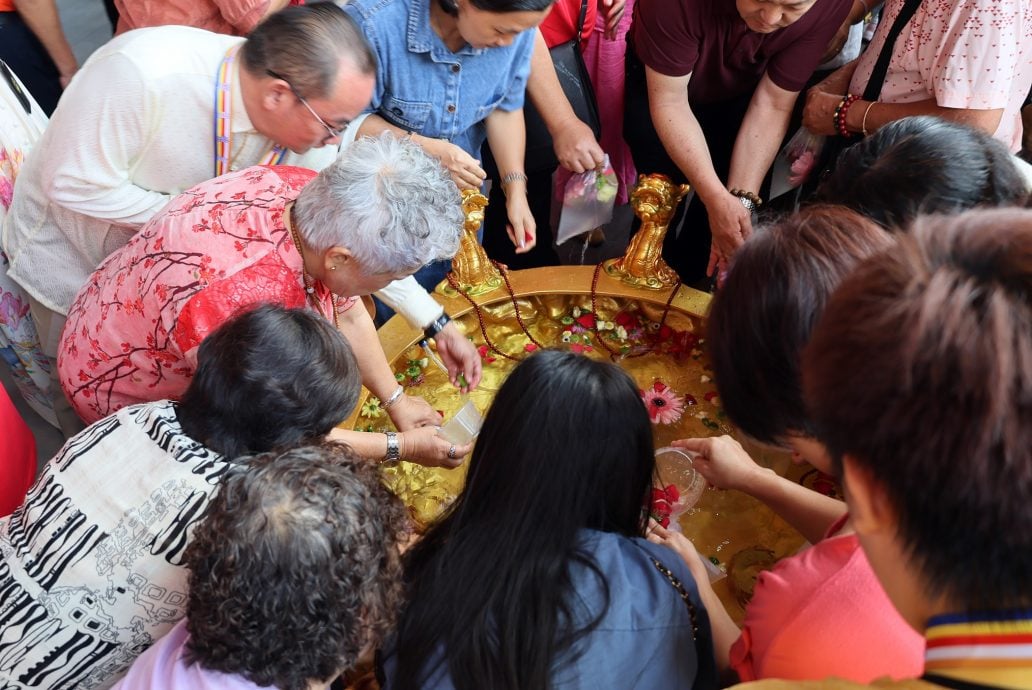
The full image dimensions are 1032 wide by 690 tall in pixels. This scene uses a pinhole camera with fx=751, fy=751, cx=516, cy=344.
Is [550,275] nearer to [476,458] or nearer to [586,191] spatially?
[586,191]

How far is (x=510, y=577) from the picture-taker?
3.62 feet

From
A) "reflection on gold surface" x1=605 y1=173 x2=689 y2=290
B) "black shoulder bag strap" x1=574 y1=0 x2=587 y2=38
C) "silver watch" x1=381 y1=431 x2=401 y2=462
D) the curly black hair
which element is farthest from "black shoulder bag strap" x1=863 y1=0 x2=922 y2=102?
the curly black hair

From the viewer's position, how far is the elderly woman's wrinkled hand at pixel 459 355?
6.12 ft

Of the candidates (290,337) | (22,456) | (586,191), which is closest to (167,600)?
(290,337)

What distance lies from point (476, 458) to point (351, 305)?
62cm

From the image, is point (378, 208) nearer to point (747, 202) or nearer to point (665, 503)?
point (665, 503)

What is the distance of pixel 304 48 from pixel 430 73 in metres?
0.52

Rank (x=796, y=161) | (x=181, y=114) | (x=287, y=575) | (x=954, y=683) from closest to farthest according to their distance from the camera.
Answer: (x=954, y=683)
(x=287, y=575)
(x=181, y=114)
(x=796, y=161)

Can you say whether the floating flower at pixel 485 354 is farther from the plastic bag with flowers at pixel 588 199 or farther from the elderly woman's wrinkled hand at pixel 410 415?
the plastic bag with flowers at pixel 588 199

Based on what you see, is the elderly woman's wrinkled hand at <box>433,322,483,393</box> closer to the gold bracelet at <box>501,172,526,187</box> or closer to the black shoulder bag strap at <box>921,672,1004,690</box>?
the gold bracelet at <box>501,172,526,187</box>

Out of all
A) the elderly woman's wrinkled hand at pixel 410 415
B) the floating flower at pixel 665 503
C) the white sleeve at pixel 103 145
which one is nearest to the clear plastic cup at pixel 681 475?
the floating flower at pixel 665 503

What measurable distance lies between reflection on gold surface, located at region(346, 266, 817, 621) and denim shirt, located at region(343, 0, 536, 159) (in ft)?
1.59

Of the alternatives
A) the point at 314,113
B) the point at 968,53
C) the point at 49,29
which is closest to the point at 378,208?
the point at 314,113

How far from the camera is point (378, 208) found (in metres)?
1.38
